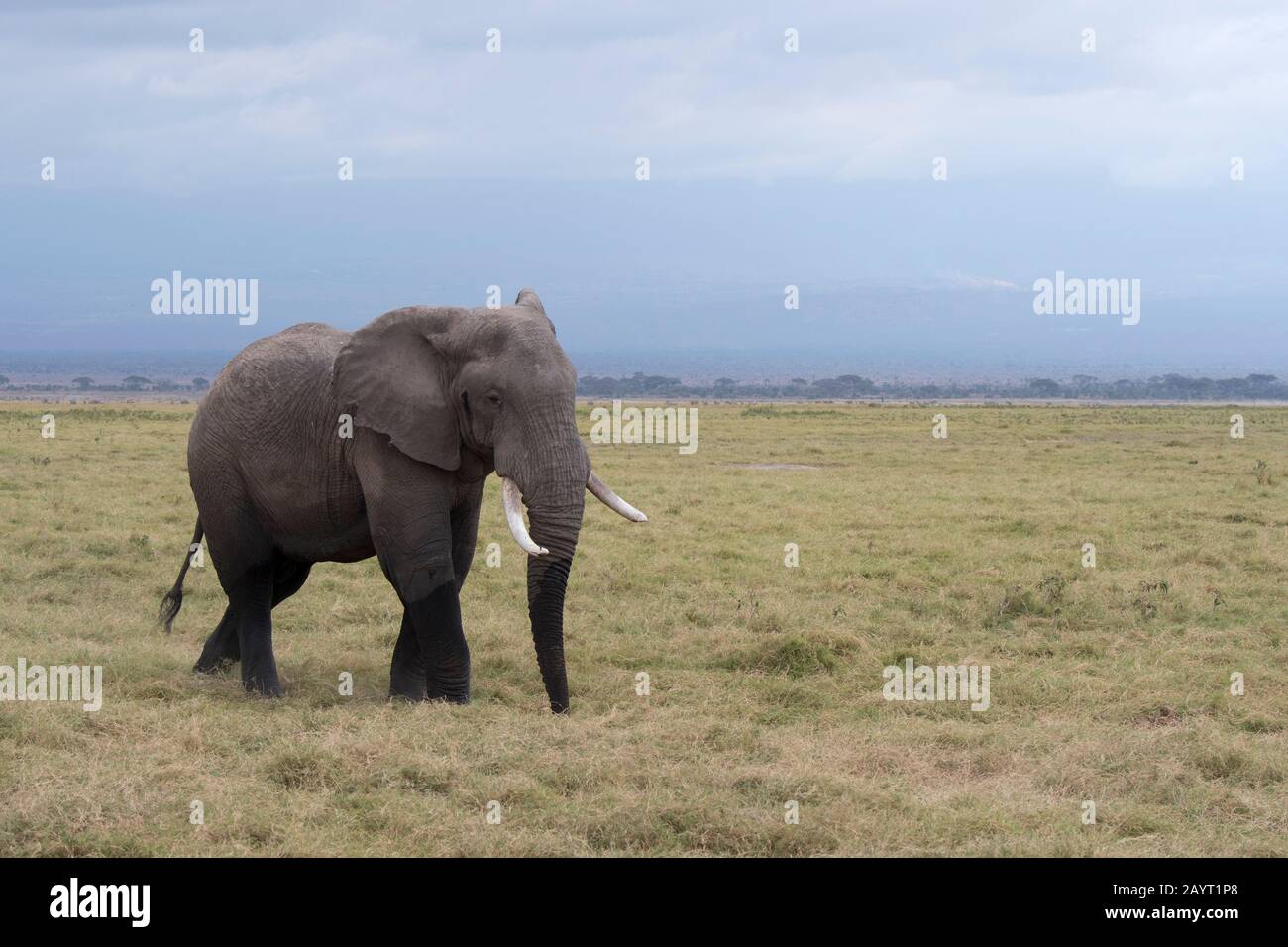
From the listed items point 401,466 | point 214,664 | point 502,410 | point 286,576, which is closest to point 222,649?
point 214,664

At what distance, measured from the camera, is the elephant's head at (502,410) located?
9289 mm

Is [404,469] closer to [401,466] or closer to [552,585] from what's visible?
[401,466]

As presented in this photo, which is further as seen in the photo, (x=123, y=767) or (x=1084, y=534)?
(x=1084, y=534)

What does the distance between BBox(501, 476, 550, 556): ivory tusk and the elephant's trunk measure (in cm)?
9

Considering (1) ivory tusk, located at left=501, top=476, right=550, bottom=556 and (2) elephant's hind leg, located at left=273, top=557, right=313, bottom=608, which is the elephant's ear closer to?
(1) ivory tusk, located at left=501, top=476, right=550, bottom=556

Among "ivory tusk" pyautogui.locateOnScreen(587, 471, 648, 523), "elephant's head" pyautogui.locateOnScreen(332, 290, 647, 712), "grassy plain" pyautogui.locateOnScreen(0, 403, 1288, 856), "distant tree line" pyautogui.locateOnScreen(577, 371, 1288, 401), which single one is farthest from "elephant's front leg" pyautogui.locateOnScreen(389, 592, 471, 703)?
"distant tree line" pyautogui.locateOnScreen(577, 371, 1288, 401)

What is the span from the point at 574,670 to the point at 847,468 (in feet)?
61.8

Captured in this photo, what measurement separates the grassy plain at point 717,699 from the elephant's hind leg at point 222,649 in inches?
10.7

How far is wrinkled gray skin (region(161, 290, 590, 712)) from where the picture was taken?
9375 mm
